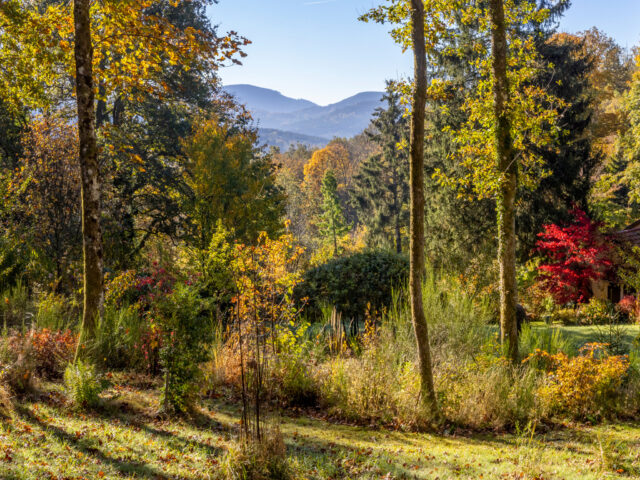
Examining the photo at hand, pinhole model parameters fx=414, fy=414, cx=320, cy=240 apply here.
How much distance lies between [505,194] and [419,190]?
257cm

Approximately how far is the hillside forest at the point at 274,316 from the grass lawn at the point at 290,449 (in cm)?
3

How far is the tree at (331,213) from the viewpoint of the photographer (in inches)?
1259

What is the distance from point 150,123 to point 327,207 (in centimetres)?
1907

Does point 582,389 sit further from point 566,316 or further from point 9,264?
point 9,264

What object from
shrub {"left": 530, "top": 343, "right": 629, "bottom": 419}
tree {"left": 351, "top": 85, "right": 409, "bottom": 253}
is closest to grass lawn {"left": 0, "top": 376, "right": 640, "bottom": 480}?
shrub {"left": 530, "top": 343, "right": 629, "bottom": 419}

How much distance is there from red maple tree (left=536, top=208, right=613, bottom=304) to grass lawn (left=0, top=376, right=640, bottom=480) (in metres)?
8.25

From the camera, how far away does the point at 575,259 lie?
12062mm

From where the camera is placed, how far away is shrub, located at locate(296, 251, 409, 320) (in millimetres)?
9984

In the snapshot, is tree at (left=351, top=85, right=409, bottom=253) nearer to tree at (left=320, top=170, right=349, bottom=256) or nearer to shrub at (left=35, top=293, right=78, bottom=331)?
tree at (left=320, top=170, right=349, bottom=256)

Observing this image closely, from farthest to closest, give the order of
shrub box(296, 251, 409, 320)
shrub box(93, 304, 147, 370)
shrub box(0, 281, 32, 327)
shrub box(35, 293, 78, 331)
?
shrub box(296, 251, 409, 320) → shrub box(0, 281, 32, 327) → shrub box(35, 293, 78, 331) → shrub box(93, 304, 147, 370)

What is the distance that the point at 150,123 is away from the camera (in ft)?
47.0

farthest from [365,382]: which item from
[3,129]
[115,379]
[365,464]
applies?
[3,129]

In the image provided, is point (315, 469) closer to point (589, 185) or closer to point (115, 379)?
point (115, 379)

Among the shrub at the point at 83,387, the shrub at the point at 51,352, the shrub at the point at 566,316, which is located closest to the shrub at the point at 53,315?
the shrub at the point at 51,352
